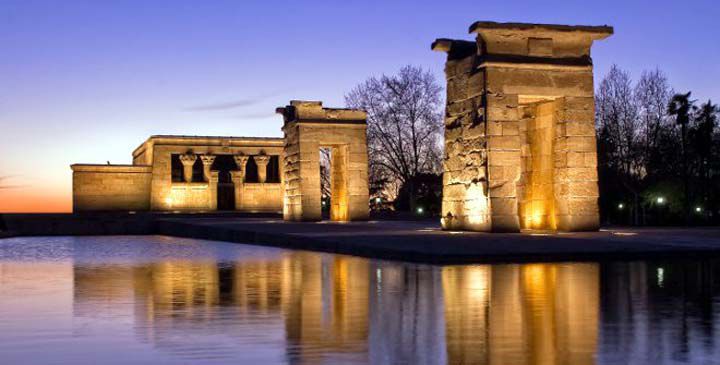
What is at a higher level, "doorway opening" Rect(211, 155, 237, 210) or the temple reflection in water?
"doorway opening" Rect(211, 155, 237, 210)

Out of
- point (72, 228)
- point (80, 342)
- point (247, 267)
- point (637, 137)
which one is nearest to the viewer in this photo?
point (80, 342)

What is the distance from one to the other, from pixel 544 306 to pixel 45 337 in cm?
434

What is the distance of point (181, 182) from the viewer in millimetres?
53625

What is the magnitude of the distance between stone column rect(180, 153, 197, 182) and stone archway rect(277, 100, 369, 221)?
18.7 metres

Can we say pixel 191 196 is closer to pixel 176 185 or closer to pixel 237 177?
pixel 176 185

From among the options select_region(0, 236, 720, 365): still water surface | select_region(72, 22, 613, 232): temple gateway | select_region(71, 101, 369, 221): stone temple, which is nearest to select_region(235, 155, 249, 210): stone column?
select_region(71, 101, 369, 221): stone temple

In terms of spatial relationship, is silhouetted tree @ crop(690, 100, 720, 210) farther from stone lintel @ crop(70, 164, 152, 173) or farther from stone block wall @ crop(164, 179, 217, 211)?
stone lintel @ crop(70, 164, 152, 173)

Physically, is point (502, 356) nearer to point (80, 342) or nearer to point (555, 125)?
point (80, 342)

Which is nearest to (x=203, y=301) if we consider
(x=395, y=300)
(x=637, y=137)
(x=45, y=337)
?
(x=395, y=300)

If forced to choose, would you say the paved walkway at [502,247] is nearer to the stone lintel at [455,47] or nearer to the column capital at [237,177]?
the stone lintel at [455,47]

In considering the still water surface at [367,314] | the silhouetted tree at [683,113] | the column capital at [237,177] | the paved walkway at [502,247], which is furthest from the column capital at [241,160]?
the still water surface at [367,314]

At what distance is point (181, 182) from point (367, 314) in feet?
154

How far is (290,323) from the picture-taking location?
7.42 m

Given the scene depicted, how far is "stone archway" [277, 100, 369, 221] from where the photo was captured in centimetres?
3431
